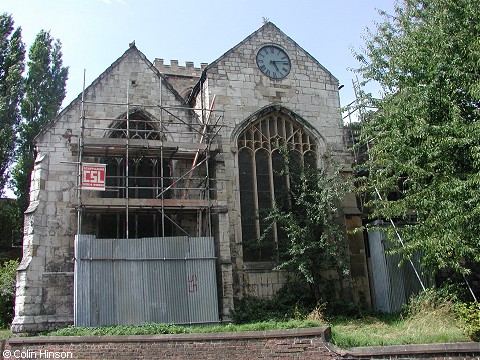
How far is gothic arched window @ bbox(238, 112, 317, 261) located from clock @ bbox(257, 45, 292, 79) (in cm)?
167

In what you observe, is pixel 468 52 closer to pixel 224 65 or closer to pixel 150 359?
pixel 224 65

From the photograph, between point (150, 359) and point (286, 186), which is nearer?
point (150, 359)

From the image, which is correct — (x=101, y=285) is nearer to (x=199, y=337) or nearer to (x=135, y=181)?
(x=199, y=337)

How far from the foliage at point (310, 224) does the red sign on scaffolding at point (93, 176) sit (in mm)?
5131

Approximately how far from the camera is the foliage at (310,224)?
15648 mm

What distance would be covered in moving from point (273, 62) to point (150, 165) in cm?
627

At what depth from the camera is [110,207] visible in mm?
Answer: 14805

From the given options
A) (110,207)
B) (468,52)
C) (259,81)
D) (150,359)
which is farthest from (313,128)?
(150,359)

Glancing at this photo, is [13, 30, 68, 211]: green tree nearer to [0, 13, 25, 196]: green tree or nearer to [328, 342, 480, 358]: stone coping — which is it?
[0, 13, 25, 196]: green tree

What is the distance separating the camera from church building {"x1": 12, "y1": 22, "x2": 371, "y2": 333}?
14.1 meters

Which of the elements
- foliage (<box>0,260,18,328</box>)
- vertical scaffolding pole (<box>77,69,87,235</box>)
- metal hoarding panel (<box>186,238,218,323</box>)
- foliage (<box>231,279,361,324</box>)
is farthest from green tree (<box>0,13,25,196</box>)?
foliage (<box>231,279,361,324</box>)

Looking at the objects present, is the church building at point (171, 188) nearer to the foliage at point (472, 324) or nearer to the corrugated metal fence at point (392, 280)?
the corrugated metal fence at point (392, 280)

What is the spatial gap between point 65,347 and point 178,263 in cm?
403

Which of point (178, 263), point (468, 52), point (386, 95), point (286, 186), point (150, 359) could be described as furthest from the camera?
point (286, 186)
